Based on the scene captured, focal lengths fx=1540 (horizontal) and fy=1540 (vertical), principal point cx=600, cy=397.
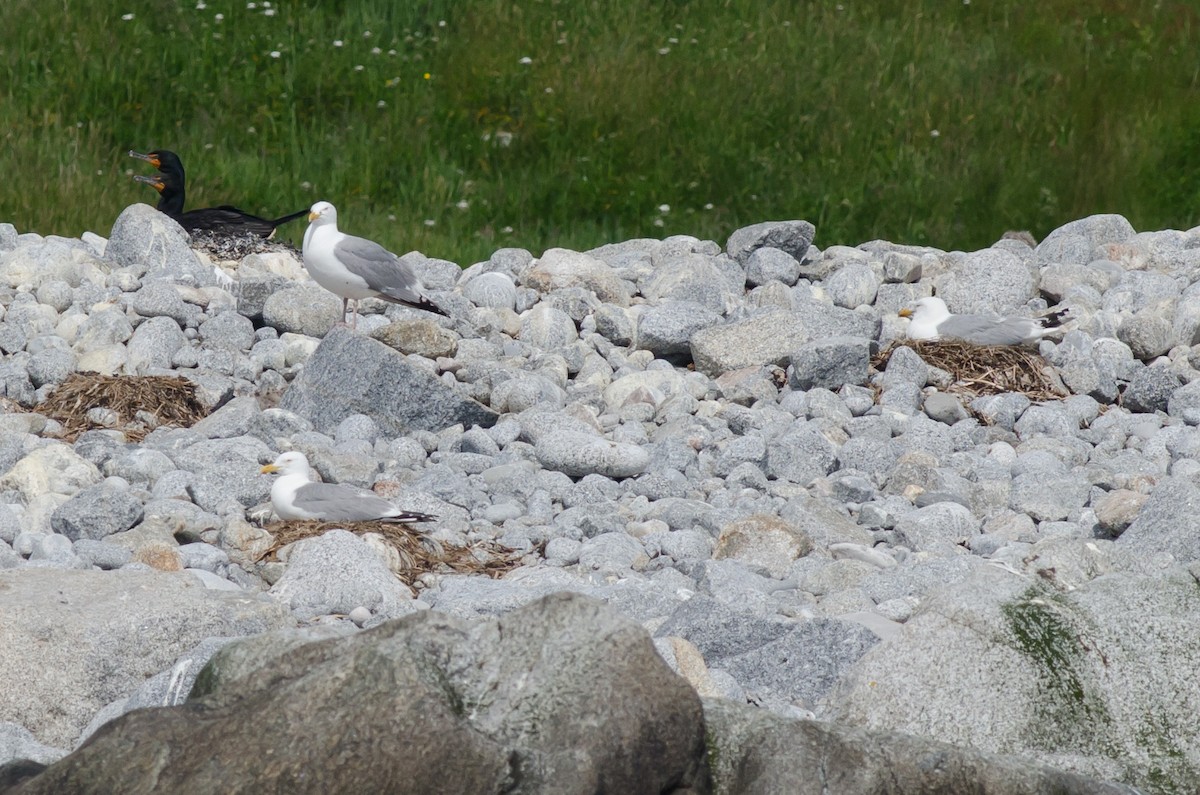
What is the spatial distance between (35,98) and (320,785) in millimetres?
10725

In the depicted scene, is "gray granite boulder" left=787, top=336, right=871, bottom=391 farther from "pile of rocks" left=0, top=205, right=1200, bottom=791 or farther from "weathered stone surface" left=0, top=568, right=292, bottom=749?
"weathered stone surface" left=0, top=568, right=292, bottom=749

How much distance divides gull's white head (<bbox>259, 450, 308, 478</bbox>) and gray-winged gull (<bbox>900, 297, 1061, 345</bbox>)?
149 inches

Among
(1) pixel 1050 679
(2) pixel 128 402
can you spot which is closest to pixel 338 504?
(2) pixel 128 402

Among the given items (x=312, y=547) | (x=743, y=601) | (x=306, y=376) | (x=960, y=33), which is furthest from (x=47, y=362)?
(x=960, y=33)

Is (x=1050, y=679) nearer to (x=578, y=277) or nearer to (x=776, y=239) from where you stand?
(x=578, y=277)

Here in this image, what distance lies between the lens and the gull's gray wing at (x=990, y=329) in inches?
322

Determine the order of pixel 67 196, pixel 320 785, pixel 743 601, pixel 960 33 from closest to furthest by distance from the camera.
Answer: pixel 320 785, pixel 743 601, pixel 67 196, pixel 960 33

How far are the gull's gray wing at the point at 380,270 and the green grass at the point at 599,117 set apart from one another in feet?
8.14

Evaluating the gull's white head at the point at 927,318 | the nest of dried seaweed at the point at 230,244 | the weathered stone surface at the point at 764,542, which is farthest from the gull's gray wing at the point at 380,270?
the weathered stone surface at the point at 764,542

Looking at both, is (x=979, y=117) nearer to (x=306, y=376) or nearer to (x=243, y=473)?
(x=306, y=376)

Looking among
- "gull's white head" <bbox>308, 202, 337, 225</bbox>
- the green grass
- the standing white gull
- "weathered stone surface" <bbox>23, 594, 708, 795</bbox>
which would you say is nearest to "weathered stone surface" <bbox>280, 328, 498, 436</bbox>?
the standing white gull

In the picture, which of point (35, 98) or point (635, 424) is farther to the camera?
point (35, 98)

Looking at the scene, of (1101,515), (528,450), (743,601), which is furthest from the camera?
(528,450)

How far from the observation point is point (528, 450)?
6.75 meters
